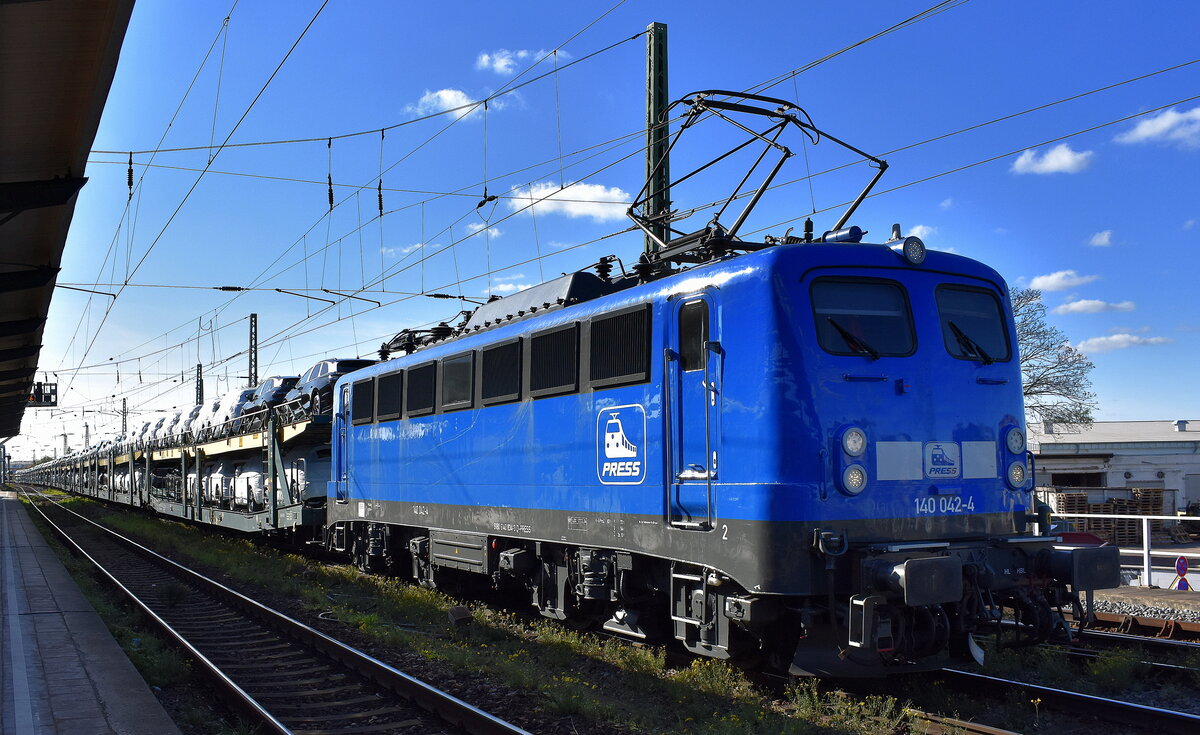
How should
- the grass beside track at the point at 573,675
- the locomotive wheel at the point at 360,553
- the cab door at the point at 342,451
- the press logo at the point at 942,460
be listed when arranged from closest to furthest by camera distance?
the grass beside track at the point at 573,675 → the press logo at the point at 942,460 → the locomotive wheel at the point at 360,553 → the cab door at the point at 342,451

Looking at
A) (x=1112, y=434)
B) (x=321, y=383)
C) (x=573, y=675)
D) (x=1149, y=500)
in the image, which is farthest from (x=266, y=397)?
(x=1112, y=434)

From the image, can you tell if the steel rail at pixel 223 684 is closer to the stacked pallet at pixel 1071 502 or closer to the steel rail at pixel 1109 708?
the steel rail at pixel 1109 708

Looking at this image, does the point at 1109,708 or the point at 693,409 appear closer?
the point at 1109,708

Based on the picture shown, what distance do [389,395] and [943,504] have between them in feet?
30.7

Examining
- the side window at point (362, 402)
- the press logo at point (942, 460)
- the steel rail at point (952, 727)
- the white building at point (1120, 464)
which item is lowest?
the steel rail at point (952, 727)

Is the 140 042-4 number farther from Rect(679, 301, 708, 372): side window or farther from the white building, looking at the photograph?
the white building

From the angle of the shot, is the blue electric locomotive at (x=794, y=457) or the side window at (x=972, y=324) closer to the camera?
the blue electric locomotive at (x=794, y=457)

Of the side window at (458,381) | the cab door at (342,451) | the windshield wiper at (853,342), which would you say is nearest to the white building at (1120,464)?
the cab door at (342,451)

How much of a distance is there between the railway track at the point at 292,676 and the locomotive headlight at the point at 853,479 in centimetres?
309

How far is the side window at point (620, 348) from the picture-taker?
8.59 m

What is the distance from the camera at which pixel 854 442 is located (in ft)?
23.7

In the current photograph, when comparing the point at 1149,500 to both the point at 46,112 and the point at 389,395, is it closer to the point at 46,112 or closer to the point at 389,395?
the point at 389,395

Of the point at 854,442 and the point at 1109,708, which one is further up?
the point at 854,442

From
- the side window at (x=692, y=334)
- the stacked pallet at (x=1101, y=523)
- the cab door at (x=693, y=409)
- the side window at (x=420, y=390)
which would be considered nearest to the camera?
the cab door at (x=693, y=409)
